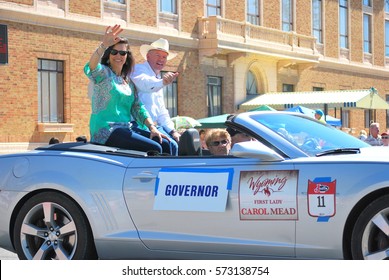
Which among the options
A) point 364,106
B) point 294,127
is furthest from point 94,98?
point 364,106

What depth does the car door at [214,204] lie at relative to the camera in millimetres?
5359

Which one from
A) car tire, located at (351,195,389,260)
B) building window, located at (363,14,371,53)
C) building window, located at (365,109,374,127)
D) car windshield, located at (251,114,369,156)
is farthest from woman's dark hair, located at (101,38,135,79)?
building window, located at (363,14,371,53)

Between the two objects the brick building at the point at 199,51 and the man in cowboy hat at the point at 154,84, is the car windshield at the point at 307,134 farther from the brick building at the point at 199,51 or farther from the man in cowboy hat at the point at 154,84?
the brick building at the point at 199,51

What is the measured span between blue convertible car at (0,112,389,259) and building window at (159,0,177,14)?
2284 centimetres

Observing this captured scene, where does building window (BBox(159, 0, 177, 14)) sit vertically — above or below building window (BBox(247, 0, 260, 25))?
below

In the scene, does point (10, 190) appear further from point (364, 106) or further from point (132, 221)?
point (364, 106)

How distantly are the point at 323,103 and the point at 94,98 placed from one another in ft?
68.7

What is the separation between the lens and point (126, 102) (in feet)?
23.4

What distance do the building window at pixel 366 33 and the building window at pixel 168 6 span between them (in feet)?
55.3

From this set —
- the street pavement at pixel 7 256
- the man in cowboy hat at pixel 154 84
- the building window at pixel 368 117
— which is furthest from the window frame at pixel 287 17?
the street pavement at pixel 7 256

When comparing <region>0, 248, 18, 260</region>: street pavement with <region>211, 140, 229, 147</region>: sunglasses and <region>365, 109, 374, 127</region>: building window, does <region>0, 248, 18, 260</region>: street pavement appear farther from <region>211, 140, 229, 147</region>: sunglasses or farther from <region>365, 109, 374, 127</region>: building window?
<region>365, 109, 374, 127</region>: building window

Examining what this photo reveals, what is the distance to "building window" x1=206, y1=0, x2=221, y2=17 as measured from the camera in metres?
31.1

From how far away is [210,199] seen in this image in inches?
219

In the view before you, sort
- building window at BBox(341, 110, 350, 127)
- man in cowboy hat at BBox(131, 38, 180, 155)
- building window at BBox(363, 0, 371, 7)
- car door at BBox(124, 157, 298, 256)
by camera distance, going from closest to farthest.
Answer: car door at BBox(124, 157, 298, 256) < man in cowboy hat at BBox(131, 38, 180, 155) < building window at BBox(341, 110, 350, 127) < building window at BBox(363, 0, 371, 7)
